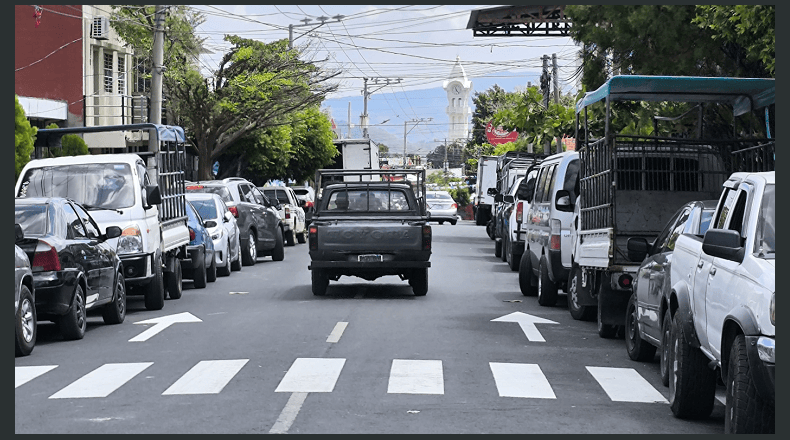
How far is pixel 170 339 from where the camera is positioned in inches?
539

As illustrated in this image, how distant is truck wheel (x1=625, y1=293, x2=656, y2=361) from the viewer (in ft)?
39.2

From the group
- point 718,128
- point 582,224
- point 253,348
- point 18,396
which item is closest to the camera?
point 18,396

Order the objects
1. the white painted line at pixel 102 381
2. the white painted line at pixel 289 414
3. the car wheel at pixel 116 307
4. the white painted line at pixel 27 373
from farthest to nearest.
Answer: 1. the car wheel at pixel 116 307
2. the white painted line at pixel 27 373
3. the white painted line at pixel 102 381
4. the white painted line at pixel 289 414

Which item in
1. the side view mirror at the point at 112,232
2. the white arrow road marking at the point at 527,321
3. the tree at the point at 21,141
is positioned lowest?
the white arrow road marking at the point at 527,321

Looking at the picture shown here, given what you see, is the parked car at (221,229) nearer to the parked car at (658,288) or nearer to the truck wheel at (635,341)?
the truck wheel at (635,341)

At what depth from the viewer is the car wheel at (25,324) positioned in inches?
475

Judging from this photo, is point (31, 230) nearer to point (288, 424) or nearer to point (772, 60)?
point (288, 424)

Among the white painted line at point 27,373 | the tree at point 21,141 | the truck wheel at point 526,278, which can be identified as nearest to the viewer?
the white painted line at point 27,373

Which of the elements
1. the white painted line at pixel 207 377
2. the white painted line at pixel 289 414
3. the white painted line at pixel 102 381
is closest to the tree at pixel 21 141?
the white painted line at pixel 102 381

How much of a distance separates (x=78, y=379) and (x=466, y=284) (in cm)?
1181

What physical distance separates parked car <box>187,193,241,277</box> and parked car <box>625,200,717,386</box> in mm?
11920

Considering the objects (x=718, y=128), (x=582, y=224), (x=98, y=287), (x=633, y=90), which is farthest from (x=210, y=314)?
(x=718, y=128)

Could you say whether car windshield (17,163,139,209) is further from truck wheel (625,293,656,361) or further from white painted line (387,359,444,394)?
truck wheel (625,293,656,361)

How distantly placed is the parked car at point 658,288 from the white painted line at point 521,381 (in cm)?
102
